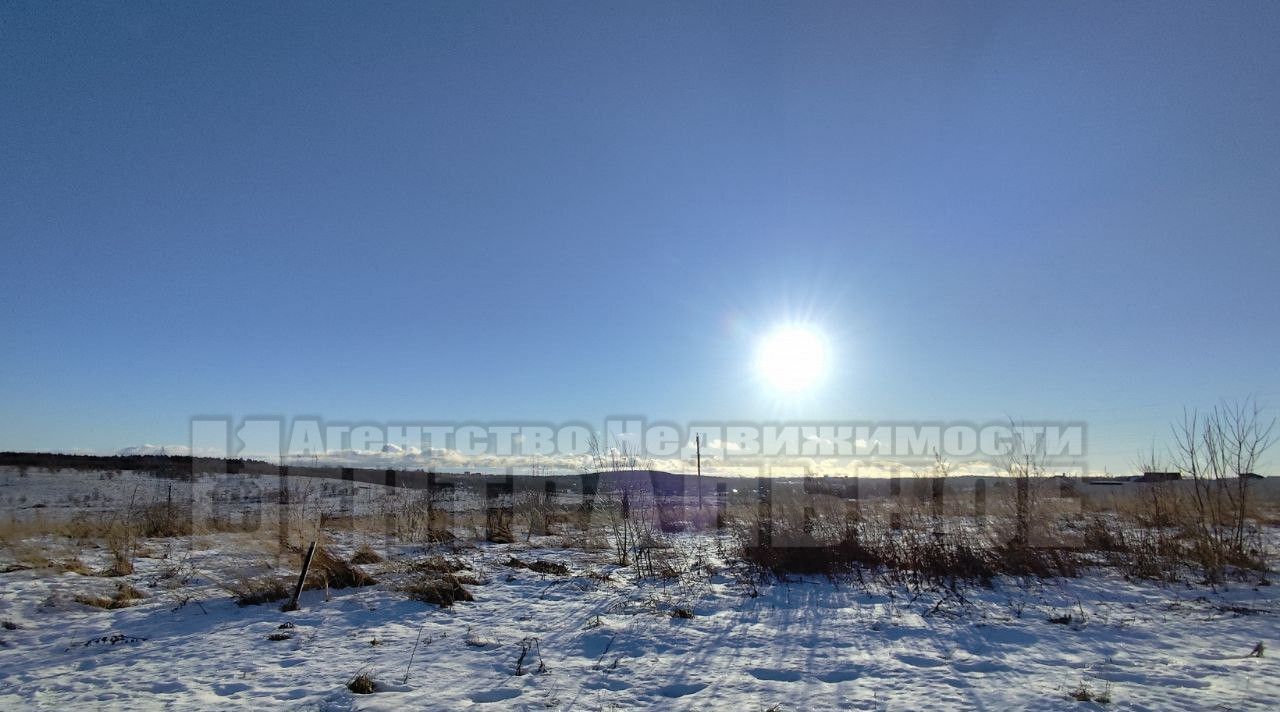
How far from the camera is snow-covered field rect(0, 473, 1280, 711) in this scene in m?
3.83

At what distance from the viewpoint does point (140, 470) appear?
35562mm

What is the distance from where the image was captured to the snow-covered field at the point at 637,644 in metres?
3.83

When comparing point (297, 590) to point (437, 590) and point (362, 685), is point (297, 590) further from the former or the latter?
point (362, 685)

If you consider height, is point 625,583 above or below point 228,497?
above

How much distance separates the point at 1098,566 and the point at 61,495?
32047mm

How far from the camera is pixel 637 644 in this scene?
4957mm

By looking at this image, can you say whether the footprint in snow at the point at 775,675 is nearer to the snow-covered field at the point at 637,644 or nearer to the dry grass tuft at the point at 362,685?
the snow-covered field at the point at 637,644

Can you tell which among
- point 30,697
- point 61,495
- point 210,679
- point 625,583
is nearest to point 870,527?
point 625,583

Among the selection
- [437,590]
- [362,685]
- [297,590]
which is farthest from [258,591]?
[362,685]

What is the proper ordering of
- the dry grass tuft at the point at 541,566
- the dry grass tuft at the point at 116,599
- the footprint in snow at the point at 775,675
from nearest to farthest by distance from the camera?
the footprint in snow at the point at 775,675, the dry grass tuft at the point at 116,599, the dry grass tuft at the point at 541,566

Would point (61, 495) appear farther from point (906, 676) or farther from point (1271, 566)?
point (1271, 566)

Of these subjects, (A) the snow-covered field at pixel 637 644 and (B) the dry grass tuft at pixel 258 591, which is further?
(B) the dry grass tuft at pixel 258 591

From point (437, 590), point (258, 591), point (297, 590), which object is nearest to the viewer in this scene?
point (297, 590)

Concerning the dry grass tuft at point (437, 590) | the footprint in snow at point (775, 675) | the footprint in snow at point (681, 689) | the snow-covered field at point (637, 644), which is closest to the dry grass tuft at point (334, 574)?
the snow-covered field at point (637, 644)
